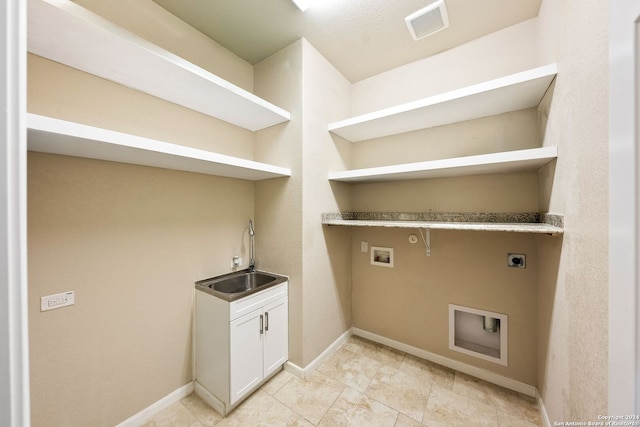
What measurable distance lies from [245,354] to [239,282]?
2.00 feet

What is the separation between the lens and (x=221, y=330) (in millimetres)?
1571

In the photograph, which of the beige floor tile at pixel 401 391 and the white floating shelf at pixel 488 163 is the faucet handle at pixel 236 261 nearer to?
the white floating shelf at pixel 488 163

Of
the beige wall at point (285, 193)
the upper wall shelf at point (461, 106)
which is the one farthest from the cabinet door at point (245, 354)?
the upper wall shelf at point (461, 106)

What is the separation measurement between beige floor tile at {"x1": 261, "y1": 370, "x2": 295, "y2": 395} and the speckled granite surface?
1.34m

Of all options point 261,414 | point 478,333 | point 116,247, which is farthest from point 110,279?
point 478,333

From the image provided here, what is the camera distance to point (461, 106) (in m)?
1.67

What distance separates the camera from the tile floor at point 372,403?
150 cm

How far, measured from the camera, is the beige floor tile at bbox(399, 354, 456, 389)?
1.84 metres

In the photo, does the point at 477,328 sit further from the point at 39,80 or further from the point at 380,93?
the point at 39,80

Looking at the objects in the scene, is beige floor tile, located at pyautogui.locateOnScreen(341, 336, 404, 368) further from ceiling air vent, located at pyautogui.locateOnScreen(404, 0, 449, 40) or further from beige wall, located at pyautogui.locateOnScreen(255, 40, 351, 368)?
ceiling air vent, located at pyautogui.locateOnScreen(404, 0, 449, 40)

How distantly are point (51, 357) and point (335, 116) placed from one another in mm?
2606

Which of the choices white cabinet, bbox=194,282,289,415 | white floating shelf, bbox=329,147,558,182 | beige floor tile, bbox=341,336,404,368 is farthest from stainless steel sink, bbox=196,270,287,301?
white floating shelf, bbox=329,147,558,182

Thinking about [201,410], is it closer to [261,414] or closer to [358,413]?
[261,414]

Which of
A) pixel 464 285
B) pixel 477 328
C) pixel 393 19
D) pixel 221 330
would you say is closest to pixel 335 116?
pixel 393 19
